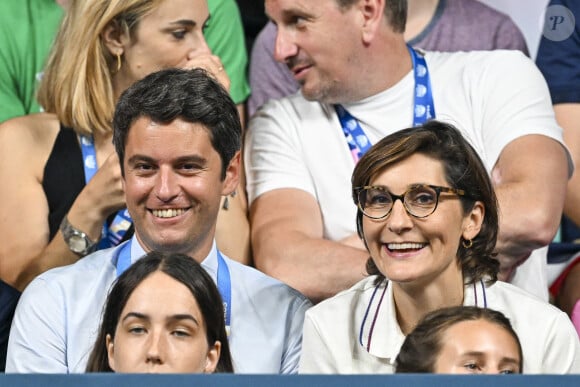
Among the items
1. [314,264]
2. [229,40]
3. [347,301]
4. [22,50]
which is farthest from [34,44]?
[347,301]

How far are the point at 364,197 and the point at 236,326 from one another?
348mm

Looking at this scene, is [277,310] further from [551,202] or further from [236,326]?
[551,202]

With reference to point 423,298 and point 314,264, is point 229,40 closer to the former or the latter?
point 314,264

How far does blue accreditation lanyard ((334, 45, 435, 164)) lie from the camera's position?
291 centimetres

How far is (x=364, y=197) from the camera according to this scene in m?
2.37

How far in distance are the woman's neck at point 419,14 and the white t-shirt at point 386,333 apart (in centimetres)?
101

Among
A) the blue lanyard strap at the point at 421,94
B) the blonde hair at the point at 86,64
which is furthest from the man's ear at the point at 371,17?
the blonde hair at the point at 86,64

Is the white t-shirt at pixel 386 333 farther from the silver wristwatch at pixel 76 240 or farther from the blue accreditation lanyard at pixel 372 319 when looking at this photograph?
the silver wristwatch at pixel 76 240

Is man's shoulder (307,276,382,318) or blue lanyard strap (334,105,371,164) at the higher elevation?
blue lanyard strap (334,105,371,164)

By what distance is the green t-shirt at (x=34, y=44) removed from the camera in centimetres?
308

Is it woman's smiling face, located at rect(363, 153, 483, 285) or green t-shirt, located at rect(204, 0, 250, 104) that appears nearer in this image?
woman's smiling face, located at rect(363, 153, 483, 285)

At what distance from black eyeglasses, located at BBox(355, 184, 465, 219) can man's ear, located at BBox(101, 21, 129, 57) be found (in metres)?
0.79

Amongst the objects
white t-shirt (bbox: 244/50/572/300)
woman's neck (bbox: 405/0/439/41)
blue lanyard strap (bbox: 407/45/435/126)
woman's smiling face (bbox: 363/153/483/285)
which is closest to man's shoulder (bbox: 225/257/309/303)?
woman's smiling face (bbox: 363/153/483/285)

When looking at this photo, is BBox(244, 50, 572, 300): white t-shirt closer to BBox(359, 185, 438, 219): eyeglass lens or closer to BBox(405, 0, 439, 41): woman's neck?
BBox(405, 0, 439, 41): woman's neck
